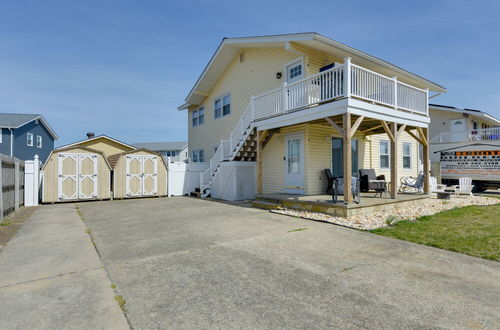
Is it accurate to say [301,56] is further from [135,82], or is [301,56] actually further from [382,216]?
[135,82]

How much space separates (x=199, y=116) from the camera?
62.1 feet

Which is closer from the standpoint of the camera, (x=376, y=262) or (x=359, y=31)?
(x=376, y=262)

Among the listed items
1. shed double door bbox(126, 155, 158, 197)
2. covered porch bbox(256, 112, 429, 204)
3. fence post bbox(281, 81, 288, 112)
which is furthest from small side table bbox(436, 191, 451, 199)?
shed double door bbox(126, 155, 158, 197)

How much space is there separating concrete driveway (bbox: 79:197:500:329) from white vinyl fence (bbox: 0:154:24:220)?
13.6 ft

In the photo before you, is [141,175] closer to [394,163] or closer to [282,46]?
[282,46]

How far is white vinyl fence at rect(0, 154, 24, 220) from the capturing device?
7360 millimetres

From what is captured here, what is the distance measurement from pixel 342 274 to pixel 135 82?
2552 cm

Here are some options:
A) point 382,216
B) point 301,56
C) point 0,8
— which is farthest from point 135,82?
point 382,216

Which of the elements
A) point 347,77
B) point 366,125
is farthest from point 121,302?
point 366,125

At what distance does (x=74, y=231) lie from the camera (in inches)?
237

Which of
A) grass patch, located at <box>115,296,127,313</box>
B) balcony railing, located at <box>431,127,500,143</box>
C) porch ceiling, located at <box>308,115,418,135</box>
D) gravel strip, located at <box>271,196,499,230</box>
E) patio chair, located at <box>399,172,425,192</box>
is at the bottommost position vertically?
grass patch, located at <box>115,296,127,313</box>

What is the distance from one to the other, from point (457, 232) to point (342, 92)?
4.63 metres

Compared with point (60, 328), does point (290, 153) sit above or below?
above

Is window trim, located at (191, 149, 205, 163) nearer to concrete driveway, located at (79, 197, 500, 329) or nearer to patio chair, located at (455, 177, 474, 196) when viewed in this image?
concrete driveway, located at (79, 197, 500, 329)
